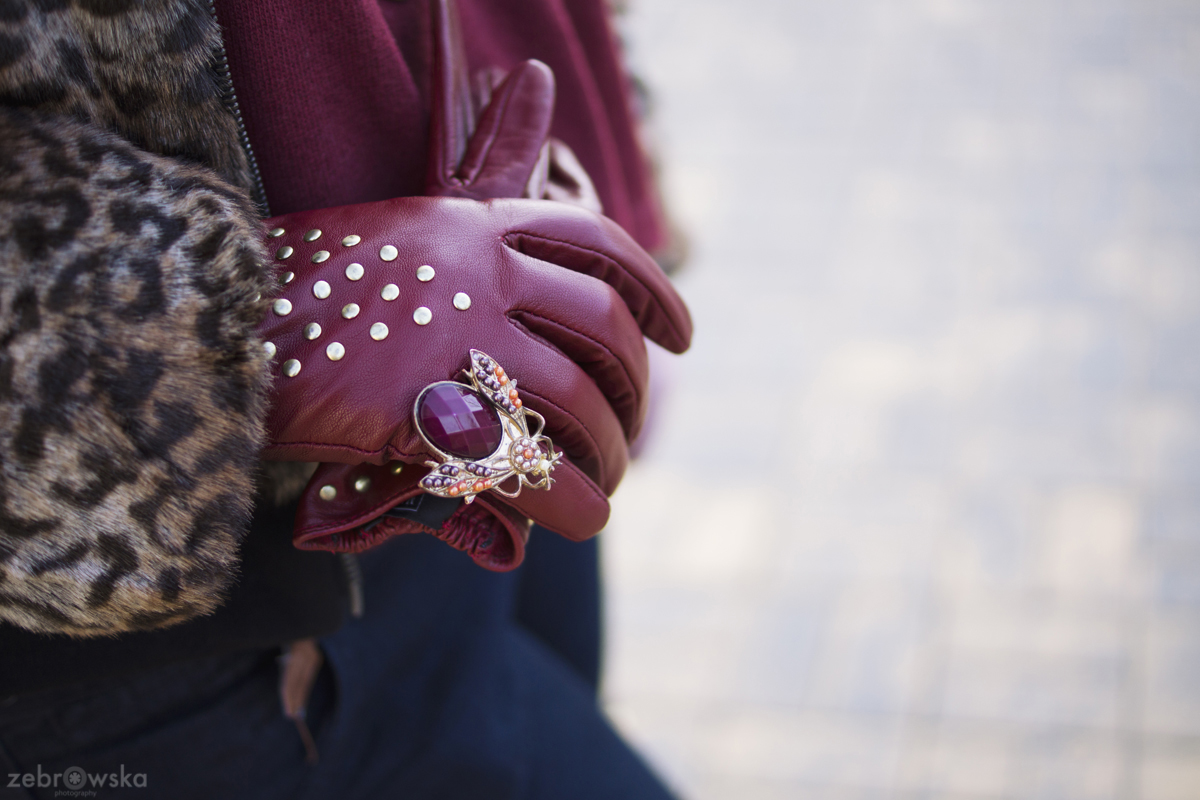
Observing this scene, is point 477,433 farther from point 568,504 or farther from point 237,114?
point 237,114

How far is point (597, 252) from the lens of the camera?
26.0 inches

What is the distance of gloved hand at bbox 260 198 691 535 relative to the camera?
580mm

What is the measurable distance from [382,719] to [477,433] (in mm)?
445

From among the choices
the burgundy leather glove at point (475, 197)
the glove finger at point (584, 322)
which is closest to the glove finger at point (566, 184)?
the burgundy leather glove at point (475, 197)

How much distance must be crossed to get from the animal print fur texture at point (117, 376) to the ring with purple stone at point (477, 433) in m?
0.11

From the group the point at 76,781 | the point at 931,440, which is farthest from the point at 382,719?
the point at 931,440

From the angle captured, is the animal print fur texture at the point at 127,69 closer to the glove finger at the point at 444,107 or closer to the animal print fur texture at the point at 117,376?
the animal print fur texture at the point at 117,376

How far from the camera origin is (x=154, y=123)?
0.59 m

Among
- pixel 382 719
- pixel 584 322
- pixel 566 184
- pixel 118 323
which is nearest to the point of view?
pixel 118 323

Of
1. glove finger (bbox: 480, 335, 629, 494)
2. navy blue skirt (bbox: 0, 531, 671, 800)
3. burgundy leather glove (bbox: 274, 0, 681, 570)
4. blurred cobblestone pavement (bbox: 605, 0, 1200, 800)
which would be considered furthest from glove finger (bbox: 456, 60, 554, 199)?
blurred cobblestone pavement (bbox: 605, 0, 1200, 800)

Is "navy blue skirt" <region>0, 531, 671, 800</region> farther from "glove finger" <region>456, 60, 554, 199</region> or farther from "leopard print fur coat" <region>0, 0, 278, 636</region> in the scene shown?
"glove finger" <region>456, 60, 554, 199</region>

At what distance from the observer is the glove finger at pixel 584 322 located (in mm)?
623

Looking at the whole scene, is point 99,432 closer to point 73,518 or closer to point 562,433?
point 73,518

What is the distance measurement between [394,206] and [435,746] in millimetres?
535
